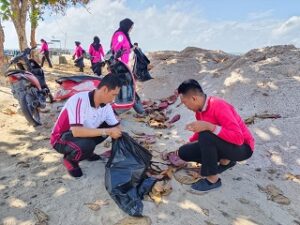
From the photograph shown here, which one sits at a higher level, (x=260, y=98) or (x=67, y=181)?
(x=260, y=98)

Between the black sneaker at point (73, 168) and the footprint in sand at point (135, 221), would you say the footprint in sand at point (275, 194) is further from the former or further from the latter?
the black sneaker at point (73, 168)

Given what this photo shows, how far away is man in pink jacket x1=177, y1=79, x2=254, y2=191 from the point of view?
3230mm

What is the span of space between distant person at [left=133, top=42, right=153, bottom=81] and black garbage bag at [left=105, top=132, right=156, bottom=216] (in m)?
3.92

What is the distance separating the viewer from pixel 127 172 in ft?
11.0

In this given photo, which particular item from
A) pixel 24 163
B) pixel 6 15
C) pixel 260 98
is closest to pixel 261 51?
pixel 260 98

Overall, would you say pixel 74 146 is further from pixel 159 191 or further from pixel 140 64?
pixel 140 64

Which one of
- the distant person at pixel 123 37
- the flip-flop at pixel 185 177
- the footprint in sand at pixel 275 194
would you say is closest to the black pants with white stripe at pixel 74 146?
the flip-flop at pixel 185 177

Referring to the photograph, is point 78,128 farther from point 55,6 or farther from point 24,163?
point 55,6

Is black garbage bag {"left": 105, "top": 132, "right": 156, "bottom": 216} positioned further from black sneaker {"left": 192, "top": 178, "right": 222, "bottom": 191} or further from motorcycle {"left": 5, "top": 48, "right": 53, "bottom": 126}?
motorcycle {"left": 5, "top": 48, "right": 53, "bottom": 126}

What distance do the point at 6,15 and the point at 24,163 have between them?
12.6m

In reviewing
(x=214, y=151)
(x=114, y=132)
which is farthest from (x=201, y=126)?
(x=114, y=132)

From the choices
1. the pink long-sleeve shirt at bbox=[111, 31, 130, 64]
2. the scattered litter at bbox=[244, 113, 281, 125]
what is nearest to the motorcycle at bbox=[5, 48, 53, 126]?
the pink long-sleeve shirt at bbox=[111, 31, 130, 64]

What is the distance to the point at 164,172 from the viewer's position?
376 cm

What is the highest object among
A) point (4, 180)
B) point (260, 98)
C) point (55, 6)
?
point (55, 6)
